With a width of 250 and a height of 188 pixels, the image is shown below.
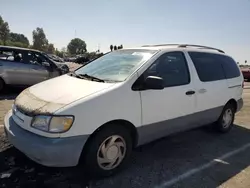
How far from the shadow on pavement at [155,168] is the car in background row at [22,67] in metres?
5.34

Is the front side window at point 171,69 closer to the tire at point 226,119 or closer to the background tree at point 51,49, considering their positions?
the tire at point 226,119

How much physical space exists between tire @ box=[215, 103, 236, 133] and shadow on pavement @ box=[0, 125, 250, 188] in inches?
18.5

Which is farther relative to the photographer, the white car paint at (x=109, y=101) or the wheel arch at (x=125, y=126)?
the wheel arch at (x=125, y=126)

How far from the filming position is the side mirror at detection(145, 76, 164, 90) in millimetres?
3588

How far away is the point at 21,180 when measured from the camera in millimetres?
3271

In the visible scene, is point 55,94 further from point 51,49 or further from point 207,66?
point 51,49

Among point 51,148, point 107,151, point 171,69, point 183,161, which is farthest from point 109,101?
point 183,161

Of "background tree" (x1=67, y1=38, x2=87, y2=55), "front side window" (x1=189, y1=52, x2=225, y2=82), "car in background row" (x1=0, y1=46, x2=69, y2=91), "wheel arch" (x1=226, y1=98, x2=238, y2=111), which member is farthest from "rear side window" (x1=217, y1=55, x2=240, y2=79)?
"background tree" (x1=67, y1=38, x2=87, y2=55)

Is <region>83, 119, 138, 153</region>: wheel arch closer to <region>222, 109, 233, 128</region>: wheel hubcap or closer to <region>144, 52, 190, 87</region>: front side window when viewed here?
<region>144, 52, 190, 87</region>: front side window

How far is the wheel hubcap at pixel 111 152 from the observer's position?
3.38m

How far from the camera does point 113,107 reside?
3.34 m

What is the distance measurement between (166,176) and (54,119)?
167cm

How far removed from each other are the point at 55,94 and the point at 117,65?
1.13 meters

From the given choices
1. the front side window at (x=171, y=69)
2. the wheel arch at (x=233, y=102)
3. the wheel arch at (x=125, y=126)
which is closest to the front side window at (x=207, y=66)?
the front side window at (x=171, y=69)
